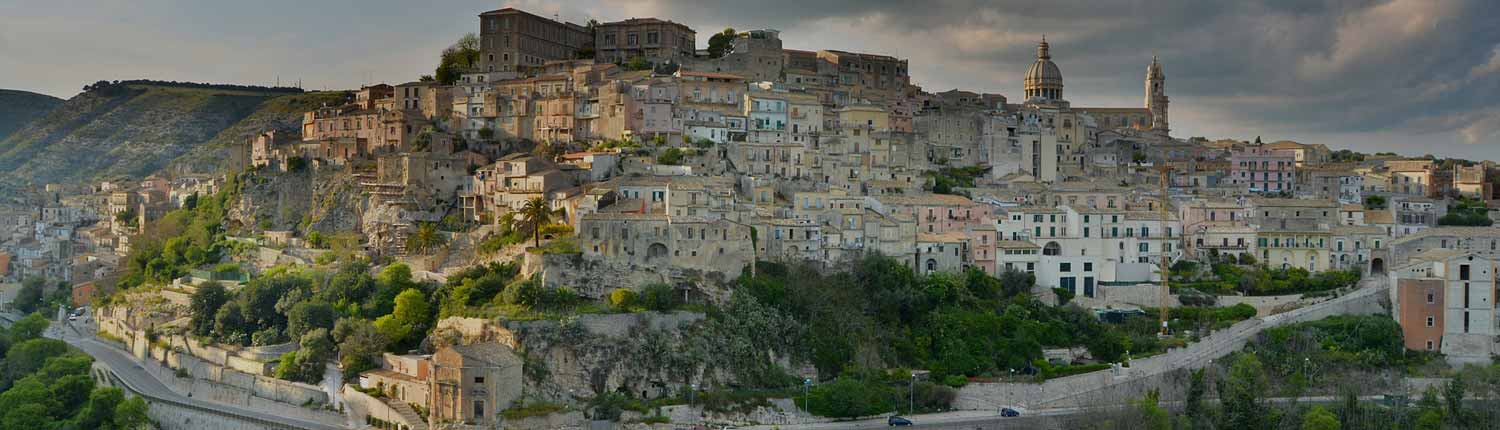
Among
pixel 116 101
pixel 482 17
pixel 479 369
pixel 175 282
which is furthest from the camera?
pixel 116 101

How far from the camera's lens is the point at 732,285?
1784 inches

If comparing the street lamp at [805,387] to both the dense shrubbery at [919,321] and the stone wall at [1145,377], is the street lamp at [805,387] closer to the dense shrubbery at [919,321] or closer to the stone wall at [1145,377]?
the dense shrubbery at [919,321]

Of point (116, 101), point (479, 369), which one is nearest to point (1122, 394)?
point (479, 369)

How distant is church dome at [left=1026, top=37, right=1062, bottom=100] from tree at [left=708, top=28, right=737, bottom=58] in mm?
17411

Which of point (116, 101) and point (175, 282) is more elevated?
point (116, 101)

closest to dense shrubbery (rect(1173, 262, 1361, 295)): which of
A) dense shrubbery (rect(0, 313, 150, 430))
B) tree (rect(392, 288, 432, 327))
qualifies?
tree (rect(392, 288, 432, 327))

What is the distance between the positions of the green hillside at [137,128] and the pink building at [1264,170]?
142ft

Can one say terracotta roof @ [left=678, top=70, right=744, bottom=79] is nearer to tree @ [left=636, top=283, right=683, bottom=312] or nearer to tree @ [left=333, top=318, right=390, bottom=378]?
tree @ [left=636, top=283, right=683, bottom=312]

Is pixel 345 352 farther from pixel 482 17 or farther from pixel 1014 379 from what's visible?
pixel 482 17

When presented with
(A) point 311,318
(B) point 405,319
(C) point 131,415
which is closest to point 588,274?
(B) point 405,319

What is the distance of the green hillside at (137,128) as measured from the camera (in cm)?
7756

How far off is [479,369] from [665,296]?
21.5 feet

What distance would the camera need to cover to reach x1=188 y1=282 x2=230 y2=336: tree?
50.0m

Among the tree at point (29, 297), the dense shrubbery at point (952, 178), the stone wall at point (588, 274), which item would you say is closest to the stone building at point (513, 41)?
the dense shrubbery at point (952, 178)
